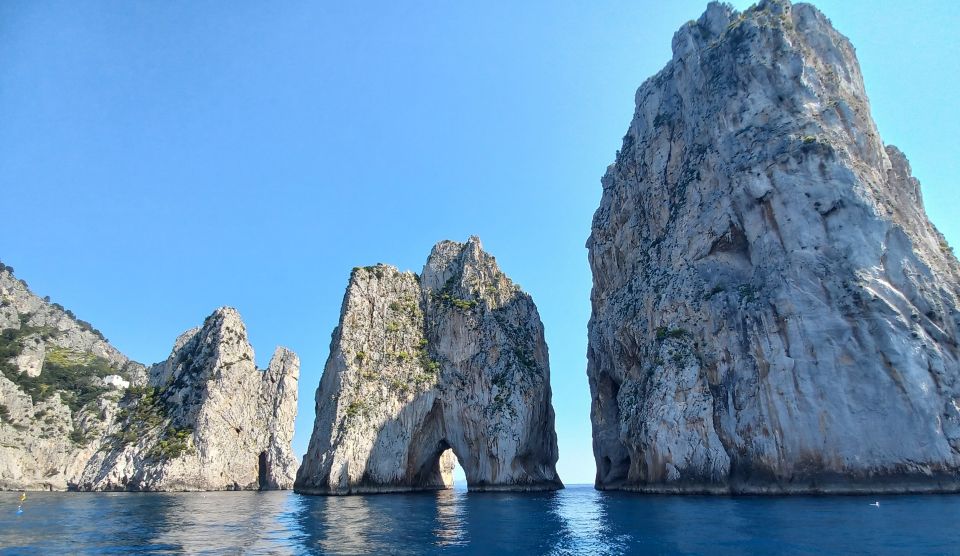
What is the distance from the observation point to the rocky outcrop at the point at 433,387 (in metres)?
67.5

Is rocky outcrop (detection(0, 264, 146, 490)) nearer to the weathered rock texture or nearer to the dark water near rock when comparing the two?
the weathered rock texture

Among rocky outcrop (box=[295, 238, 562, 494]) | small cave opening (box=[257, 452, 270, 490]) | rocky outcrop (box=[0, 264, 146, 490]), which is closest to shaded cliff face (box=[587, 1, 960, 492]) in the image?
rocky outcrop (box=[295, 238, 562, 494])

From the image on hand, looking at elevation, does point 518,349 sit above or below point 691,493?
above

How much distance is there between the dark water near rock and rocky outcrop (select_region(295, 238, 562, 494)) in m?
24.9

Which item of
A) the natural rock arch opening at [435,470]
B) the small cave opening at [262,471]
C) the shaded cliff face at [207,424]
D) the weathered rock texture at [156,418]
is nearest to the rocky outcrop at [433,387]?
the natural rock arch opening at [435,470]

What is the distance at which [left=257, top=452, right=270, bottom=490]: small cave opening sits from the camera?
345 ft

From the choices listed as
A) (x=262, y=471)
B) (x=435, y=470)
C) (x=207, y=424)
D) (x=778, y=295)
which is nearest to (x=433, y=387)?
(x=435, y=470)

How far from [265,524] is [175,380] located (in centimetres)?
7960

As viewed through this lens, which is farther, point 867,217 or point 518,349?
point 518,349

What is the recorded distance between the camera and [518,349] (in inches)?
2955

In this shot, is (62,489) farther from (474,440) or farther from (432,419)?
(474,440)

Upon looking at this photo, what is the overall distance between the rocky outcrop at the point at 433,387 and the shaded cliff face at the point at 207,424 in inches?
1077

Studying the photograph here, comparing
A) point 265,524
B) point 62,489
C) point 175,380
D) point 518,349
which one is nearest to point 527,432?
point 518,349

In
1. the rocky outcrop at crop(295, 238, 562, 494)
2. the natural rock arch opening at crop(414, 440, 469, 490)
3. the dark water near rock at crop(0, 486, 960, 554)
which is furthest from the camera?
the natural rock arch opening at crop(414, 440, 469, 490)
